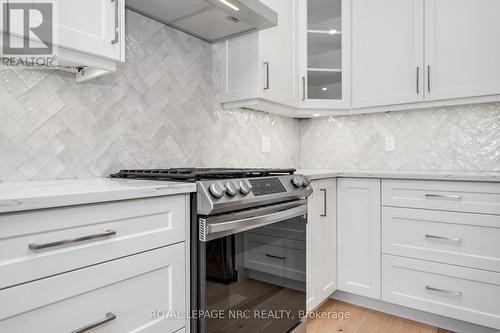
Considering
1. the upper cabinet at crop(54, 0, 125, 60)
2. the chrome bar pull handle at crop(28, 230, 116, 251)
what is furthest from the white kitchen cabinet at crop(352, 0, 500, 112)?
the chrome bar pull handle at crop(28, 230, 116, 251)

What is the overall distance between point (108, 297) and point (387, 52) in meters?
2.34

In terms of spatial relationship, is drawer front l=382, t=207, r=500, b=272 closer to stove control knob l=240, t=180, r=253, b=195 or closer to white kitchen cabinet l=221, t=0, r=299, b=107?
white kitchen cabinet l=221, t=0, r=299, b=107

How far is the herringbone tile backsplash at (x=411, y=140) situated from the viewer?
229cm

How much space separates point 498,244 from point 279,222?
1.26 meters

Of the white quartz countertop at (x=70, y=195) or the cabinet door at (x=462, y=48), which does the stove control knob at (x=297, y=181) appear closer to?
the white quartz countertop at (x=70, y=195)

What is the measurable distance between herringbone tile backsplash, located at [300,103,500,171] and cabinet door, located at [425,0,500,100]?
0.90 ft

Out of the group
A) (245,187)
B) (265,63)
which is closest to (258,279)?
(245,187)

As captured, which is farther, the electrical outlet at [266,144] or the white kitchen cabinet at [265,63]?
the electrical outlet at [266,144]

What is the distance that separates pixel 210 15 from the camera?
5.82ft

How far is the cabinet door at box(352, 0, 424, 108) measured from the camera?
89.7 inches

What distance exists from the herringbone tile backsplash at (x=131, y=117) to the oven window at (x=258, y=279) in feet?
2.39

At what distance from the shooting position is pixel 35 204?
80 cm

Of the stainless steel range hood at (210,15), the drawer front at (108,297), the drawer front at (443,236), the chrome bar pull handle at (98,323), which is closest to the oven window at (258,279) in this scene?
the drawer front at (108,297)

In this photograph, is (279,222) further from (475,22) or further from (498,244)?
(475,22)
